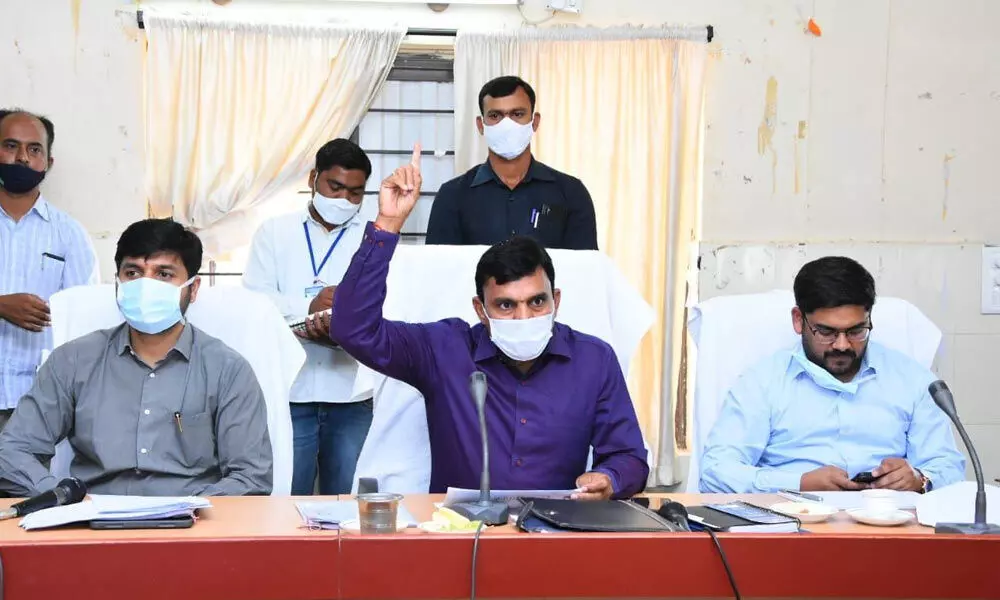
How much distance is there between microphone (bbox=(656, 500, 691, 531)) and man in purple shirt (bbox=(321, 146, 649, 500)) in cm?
42

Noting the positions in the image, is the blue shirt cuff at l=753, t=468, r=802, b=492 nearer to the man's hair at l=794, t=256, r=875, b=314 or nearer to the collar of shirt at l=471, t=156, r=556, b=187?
the man's hair at l=794, t=256, r=875, b=314

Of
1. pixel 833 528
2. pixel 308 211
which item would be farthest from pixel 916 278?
pixel 833 528

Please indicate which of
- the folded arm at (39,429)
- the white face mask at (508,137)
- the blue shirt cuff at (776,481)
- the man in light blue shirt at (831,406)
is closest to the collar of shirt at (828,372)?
the man in light blue shirt at (831,406)

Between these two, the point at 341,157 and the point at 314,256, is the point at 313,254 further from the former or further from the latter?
the point at 341,157

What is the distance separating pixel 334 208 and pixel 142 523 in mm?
1629

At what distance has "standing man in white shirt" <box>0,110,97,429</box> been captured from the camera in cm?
330

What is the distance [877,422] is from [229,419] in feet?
5.09

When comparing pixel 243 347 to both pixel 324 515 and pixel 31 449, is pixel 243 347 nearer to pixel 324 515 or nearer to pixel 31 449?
pixel 31 449

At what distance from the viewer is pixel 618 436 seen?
2.33 meters

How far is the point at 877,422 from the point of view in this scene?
99.6 inches

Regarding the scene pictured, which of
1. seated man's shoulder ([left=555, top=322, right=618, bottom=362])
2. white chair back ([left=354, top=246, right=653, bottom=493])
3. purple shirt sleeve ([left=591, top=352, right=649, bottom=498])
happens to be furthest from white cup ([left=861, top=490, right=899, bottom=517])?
white chair back ([left=354, top=246, right=653, bottom=493])

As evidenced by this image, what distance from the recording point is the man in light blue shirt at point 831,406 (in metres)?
2.47

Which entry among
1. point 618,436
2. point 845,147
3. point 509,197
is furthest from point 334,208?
point 845,147

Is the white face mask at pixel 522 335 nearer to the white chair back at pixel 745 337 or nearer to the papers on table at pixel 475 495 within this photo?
the papers on table at pixel 475 495
